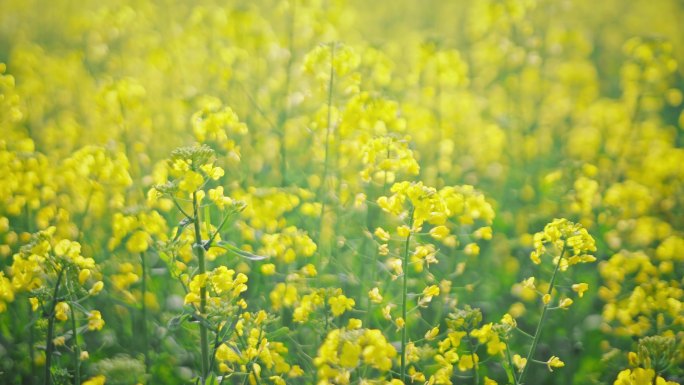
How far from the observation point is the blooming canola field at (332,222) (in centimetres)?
228

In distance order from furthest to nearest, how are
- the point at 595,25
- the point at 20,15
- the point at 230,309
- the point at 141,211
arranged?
the point at 595,25, the point at 20,15, the point at 141,211, the point at 230,309

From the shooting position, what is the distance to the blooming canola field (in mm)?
2275

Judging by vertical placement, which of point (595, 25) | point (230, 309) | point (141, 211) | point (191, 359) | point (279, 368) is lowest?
point (191, 359)

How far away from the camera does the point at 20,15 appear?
910 cm

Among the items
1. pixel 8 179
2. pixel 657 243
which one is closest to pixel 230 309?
pixel 8 179

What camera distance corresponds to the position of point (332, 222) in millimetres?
3576

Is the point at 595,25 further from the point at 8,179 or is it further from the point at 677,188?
the point at 8,179

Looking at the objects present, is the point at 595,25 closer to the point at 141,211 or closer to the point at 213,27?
the point at 213,27

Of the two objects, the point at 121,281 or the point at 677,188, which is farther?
the point at 677,188

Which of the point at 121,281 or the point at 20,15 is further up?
the point at 20,15

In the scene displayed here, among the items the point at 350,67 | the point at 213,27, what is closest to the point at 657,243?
the point at 350,67

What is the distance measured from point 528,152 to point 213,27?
9.46 ft

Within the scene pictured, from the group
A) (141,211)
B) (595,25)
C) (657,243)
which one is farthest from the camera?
(595,25)

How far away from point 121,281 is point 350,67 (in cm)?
161
